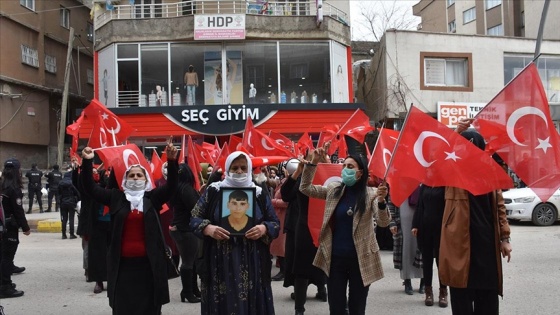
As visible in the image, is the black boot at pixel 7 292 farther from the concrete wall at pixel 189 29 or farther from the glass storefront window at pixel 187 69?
the concrete wall at pixel 189 29

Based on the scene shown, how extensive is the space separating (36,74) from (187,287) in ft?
82.6

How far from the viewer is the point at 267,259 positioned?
5066 mm

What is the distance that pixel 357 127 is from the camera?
951 cm

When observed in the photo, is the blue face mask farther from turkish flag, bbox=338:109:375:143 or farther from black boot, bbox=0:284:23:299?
black boot, bbox=0:284:23:299

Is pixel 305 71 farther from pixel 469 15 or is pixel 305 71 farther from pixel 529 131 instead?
pixel 469 15

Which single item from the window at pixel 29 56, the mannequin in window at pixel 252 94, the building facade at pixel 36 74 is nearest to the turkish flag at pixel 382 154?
the mannequin in window at pixel 252 94

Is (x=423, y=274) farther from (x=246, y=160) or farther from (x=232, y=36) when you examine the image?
(x=232, y=36)

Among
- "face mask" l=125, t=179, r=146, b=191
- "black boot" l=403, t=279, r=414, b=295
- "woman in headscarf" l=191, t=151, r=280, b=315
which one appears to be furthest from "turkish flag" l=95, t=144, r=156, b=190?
"black boot" l=403, t=279, r=414, b=295

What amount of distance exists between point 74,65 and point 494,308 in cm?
3222

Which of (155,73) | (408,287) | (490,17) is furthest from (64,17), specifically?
(408,287)

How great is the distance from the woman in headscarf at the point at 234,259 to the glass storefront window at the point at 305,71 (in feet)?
65.5

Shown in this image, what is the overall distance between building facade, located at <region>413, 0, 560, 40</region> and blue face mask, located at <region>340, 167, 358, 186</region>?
3329 cm

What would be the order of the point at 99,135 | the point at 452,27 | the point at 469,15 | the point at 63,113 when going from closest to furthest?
the point at 99,135 → the point at 63,113 → the point at 469,15 → the point at 452,27

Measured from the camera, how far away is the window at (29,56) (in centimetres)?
2866
